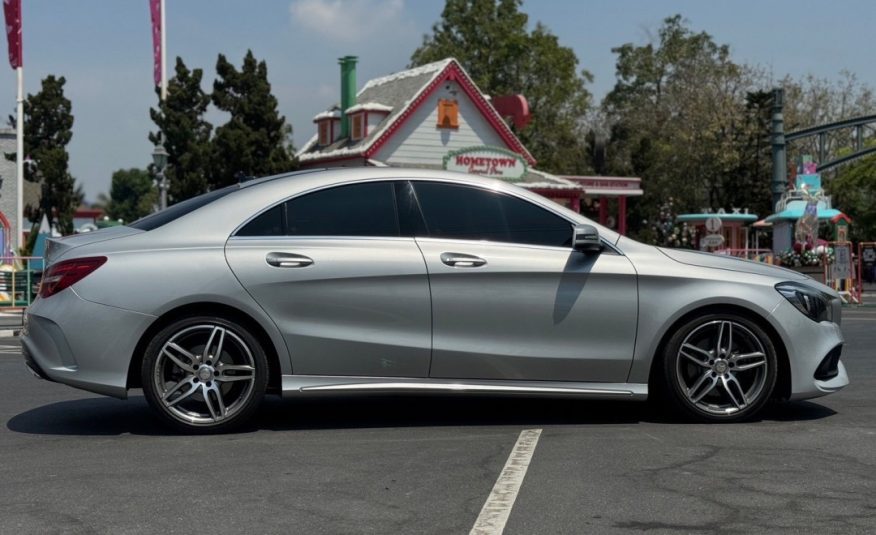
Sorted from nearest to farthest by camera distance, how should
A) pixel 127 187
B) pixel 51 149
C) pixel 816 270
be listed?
pixel 816 270
pixel 51 149
pixel 127 187

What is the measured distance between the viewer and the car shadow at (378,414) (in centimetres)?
712

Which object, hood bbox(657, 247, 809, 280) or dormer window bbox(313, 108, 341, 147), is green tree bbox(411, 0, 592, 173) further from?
hood bbox(657, 247, 809, 280)

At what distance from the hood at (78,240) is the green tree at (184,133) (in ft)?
109

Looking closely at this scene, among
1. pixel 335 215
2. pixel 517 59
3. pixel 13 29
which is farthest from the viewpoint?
pixel 517 59

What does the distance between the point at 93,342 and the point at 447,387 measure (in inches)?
77.5

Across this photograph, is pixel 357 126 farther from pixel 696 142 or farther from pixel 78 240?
pixel 78 240

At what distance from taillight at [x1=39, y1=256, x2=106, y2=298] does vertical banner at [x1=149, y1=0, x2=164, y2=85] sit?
3626cm

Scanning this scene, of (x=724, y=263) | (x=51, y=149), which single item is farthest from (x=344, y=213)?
(x=51, y=149)

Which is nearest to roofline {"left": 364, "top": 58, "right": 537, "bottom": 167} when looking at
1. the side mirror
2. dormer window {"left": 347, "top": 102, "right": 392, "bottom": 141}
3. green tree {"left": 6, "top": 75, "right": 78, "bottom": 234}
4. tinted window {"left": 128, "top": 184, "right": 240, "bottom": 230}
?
dormer window {"left": 347, "top": 102, "right": 392, "bottom": 141}

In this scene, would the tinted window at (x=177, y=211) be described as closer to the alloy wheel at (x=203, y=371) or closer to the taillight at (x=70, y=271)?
the taillight at (x=70, y=271)

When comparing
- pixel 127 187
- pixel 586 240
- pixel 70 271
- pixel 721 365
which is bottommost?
pixel 721 365

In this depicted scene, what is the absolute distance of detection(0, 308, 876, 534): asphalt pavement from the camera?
4.72 metres

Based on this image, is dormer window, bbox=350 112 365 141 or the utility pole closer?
the utility pole

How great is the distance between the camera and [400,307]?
6824 mm
